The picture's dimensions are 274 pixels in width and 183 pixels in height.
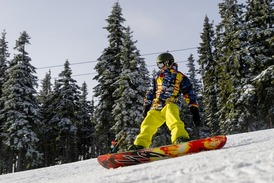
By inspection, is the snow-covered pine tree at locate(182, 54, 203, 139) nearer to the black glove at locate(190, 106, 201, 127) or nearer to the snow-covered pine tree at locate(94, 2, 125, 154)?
the snow-covered pine tree at locate(94, 2, 125, 154)

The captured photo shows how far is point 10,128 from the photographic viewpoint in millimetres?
26359

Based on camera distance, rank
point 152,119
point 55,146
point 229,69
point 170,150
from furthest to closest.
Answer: point 55,146 < point 229,69 < point 152,119 < point 170,150

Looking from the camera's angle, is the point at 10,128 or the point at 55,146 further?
the point at 55,146

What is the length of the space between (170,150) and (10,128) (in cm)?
2394

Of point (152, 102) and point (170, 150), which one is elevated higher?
point (152, 102)

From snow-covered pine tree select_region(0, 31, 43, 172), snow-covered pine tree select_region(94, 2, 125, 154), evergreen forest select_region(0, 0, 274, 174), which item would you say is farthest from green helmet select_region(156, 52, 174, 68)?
snow-covered pine tree select_region(0, 31, 43, 172)

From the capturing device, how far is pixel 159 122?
233 inches

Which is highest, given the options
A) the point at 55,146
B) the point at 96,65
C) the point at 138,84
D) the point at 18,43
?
the point at 18,43

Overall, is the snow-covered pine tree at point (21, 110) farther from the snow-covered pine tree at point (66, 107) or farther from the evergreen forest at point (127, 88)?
the snow-covered pine tree at point (66, 107)

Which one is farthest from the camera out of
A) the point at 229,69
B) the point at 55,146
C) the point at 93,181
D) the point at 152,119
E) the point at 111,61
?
the point at 55,146

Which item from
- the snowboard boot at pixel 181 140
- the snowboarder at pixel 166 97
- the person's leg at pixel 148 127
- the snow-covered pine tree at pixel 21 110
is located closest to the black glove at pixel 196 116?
the snowboarder at pixel 166 97

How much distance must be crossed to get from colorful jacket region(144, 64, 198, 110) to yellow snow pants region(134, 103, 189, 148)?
16 centimetres

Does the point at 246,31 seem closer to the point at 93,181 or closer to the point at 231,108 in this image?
the point at 231,108

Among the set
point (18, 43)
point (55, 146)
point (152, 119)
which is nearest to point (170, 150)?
point (152, 119)
